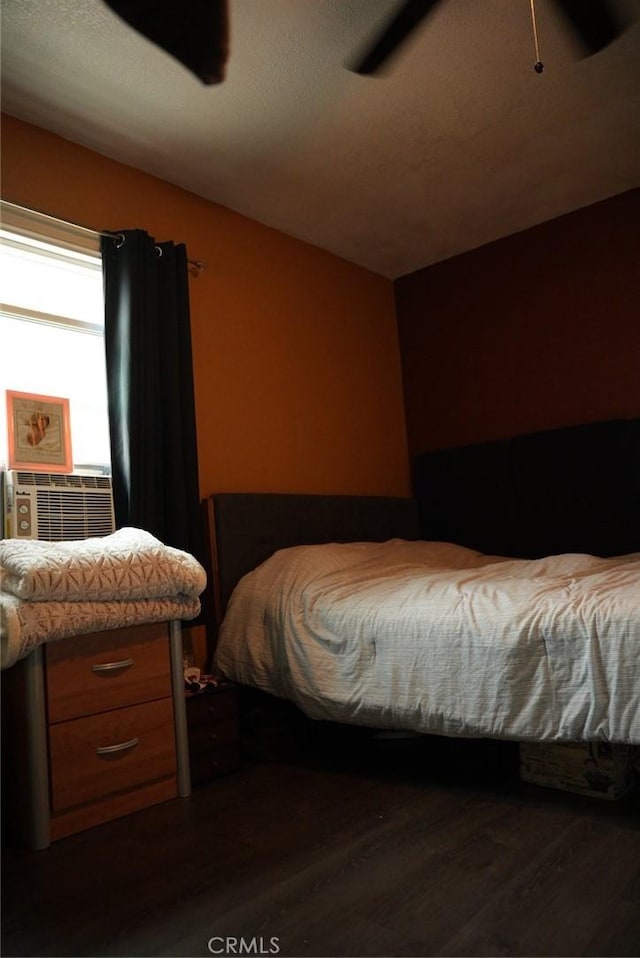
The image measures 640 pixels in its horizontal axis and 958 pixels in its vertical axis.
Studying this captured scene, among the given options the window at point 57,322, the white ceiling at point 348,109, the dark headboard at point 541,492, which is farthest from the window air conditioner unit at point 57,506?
the dark headboard at point 541,492

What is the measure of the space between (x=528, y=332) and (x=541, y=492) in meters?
0.97

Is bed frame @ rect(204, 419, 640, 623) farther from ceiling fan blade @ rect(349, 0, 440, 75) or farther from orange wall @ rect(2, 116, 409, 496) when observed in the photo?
ceiling fan blade @ rect(349, 0, 440, 75)

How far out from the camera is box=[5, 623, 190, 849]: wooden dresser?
194 cm

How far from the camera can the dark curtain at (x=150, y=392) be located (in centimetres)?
277

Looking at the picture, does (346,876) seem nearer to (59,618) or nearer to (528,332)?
(59,618)

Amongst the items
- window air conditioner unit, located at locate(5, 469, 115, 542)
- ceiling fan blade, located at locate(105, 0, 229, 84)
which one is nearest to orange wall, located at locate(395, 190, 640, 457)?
ceiling fan blade, located at locate(105, 0, 229, 84)

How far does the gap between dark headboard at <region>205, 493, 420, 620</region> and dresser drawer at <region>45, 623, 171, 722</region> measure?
2.60ft

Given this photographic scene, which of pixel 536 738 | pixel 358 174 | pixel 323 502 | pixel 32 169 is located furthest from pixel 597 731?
pixel 32 169

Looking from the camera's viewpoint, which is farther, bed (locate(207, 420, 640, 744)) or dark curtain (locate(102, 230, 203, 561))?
dark curtain (locate(102, 230, 203, 561))

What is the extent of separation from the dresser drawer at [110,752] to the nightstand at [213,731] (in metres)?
0.17

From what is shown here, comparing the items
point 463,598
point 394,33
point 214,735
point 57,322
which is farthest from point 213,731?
point 394,33

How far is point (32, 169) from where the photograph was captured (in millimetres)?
2736

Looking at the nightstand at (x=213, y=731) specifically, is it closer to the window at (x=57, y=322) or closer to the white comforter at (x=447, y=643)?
the white comforter at (x=447, y=643)

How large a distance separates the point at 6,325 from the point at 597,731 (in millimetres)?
2555
